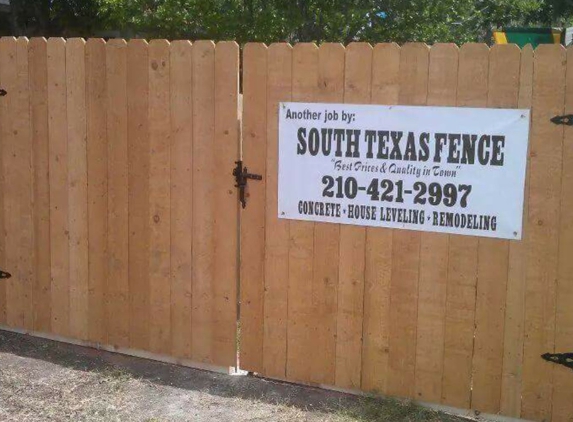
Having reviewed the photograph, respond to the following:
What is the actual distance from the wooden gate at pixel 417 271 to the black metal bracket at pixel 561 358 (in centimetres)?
3

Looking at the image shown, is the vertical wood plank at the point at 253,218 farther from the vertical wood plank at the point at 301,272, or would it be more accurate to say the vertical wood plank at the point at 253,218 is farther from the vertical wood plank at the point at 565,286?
the vertical wood plank at the point at 565,286

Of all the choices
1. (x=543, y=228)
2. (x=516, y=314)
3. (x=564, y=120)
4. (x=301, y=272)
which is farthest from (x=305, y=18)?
(x=516, y=314)

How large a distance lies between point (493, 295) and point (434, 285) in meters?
0.34

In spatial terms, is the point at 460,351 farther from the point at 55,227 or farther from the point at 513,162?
the point at 55,227

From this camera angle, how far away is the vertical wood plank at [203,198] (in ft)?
16.3

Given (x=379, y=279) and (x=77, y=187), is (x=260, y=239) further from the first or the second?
(x=77, y=187)

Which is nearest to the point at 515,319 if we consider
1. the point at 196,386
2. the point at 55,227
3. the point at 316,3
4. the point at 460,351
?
the point at 460,351

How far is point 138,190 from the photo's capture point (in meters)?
5.27

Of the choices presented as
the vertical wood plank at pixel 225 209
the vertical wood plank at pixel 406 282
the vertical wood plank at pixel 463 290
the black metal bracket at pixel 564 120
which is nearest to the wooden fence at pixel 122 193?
the vertical wood plank at pixel 225 209

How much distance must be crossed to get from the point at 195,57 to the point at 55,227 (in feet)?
5.48

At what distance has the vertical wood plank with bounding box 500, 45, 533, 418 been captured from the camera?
13.7 ft

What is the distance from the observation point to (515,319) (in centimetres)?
433

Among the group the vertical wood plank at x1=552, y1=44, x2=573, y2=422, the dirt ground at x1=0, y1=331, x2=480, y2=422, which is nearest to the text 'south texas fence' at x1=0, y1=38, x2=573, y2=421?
the vertical wood plank at x1=552, y1=44, x2=573, y2=422

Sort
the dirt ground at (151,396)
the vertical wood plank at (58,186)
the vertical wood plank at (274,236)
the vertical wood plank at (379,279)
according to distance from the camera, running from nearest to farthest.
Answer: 1. the vertical wood plank at (379,279)
2. the dirt ground at (151,396)
3. the vertical wood plank at (274,236)
4. the vertical wood plank at (58,186)
